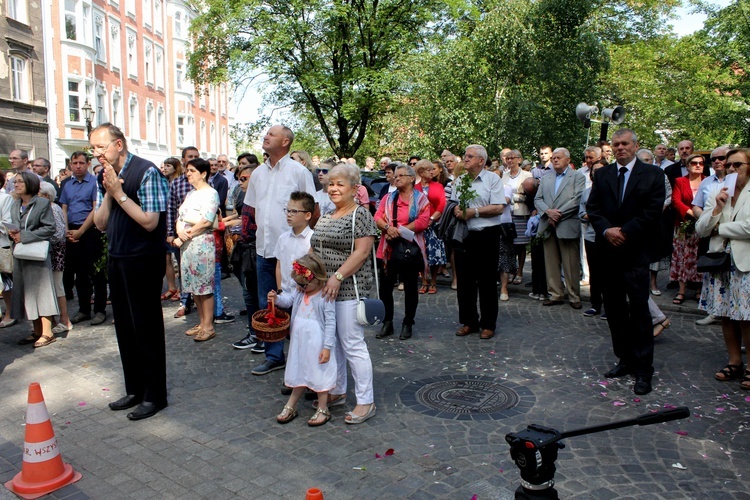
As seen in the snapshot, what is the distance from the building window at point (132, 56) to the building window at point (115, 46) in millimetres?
1809

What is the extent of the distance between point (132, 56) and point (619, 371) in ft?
141

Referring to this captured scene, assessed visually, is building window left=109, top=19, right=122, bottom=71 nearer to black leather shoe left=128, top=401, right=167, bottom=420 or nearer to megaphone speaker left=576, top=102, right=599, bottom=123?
megaphone speaker left=576, top=102, right=599, bottom=123

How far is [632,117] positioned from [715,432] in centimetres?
2871

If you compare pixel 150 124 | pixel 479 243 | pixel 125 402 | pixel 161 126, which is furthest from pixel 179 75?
pixel 125 402

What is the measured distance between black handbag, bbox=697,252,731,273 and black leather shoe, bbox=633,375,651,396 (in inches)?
51.0

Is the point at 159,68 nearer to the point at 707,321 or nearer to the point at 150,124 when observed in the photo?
the point at 150,124

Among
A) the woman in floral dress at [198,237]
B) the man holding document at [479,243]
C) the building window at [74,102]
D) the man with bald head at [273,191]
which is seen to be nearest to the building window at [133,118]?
the building window at [74,102]

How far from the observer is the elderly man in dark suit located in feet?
28.3

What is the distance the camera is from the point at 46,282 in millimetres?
7293

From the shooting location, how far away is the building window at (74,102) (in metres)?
32.8

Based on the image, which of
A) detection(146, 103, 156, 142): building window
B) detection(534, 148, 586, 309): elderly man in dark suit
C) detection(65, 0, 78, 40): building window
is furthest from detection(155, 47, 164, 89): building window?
detection(534, 148, 586, 309): elderly man in dark suit

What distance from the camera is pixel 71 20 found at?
109 ft

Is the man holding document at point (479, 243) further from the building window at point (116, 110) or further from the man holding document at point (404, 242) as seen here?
the building window at point (116, 110)

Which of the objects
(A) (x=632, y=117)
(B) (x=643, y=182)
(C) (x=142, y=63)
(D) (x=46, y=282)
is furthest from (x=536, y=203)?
(C) (x=142, y=63)
